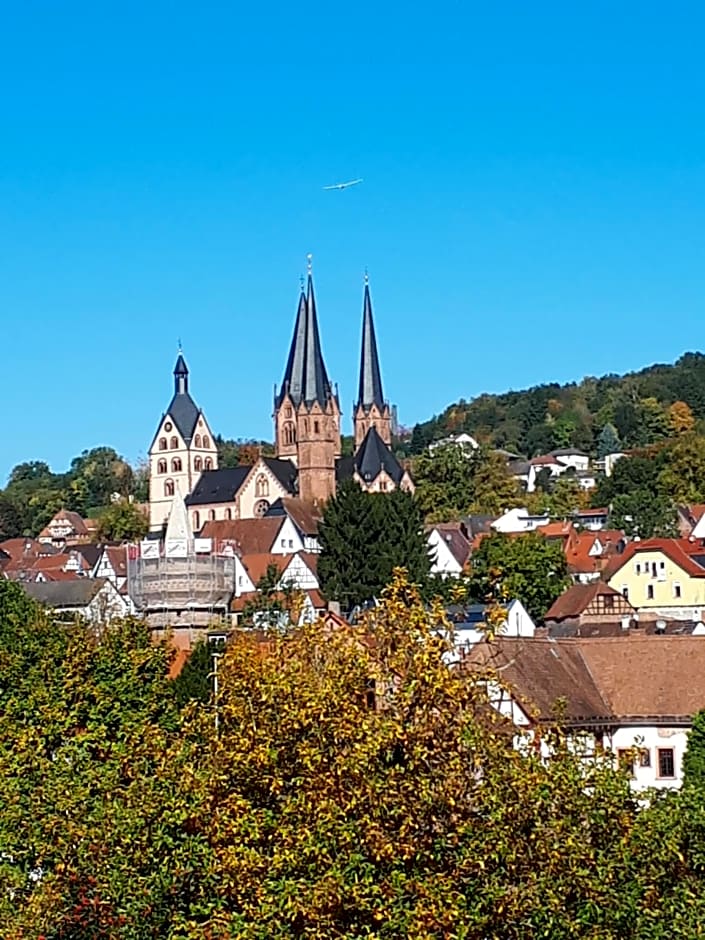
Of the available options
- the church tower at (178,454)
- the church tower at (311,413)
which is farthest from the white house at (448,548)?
the church tower at (178,454)

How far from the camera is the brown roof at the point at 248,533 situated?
112062 mm

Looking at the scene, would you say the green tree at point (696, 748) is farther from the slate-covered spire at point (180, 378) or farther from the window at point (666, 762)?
the slate-covered spire at point (180, 378)

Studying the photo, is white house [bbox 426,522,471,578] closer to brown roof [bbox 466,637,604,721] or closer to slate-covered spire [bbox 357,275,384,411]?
slate-covered spire [bbox 357,275,384,411]

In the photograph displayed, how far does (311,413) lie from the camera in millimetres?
128500

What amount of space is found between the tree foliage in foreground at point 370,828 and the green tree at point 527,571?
194ft

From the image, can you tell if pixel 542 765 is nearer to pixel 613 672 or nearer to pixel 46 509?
pixel 613 672

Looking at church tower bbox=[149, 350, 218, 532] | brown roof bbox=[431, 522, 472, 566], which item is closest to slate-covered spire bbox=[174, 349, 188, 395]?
church tower bbox=[149, 350, 218, 532]

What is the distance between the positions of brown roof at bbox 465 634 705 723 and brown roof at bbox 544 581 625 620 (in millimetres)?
26460

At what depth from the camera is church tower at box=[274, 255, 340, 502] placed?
A: 420 feet

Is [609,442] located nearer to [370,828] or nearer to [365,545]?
[365,545]

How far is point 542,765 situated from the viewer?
18.6 meters

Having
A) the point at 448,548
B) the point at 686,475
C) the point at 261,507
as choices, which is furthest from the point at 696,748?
the point at 261,507

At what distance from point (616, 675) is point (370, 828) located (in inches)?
1271

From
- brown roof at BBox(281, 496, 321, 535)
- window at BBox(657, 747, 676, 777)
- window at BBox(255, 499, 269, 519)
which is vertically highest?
window at BBox(255, 499, 269, 519)
